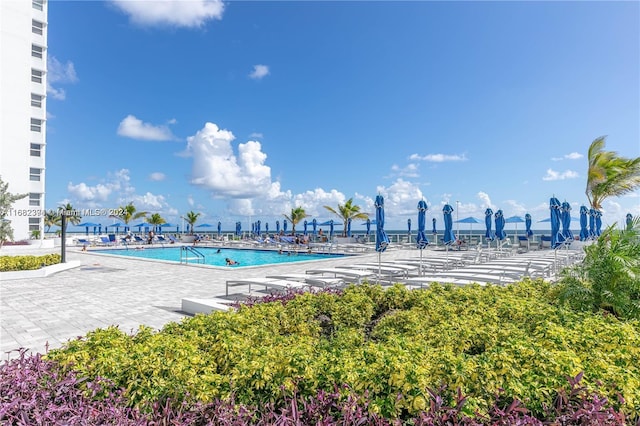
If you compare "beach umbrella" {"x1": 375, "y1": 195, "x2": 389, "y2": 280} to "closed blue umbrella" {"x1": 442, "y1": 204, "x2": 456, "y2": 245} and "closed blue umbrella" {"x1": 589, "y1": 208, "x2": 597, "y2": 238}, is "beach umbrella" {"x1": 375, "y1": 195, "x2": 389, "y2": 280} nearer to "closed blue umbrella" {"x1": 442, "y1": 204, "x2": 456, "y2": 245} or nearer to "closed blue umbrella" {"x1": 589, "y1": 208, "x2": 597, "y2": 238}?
"closed blue umbrella" {"x1": 442, "y1": 204, "x2": 456, "y2": 245}

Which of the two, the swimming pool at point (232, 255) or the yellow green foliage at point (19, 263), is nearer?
the yellow green foliage at point (19, 263)

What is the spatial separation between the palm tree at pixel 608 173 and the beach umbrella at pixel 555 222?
3.32 m

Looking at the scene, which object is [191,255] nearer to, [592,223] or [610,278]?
[610,278]

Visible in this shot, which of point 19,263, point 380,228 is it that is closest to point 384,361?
point 380,228

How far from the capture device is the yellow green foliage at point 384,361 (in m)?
2.41

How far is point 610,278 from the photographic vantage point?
207 inches

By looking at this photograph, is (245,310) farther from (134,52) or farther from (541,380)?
(134,52)

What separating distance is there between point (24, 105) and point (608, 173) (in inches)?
1709

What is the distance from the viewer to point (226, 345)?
3.20 meters

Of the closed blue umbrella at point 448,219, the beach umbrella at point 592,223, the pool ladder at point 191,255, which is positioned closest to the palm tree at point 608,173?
the beach umbrella at point 592,223

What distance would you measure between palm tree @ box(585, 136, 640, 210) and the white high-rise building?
128ft

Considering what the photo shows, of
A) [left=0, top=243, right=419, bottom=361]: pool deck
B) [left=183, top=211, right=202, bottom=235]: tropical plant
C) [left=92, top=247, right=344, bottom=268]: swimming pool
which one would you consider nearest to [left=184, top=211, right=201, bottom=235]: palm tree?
[left=183, top=211, right=202, bottom=235]: tropical plant

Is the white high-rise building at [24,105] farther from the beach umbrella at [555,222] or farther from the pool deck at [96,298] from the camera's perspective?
the beach umbrella at [555,222]

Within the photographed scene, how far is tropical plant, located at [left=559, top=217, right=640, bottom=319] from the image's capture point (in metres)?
5.10
